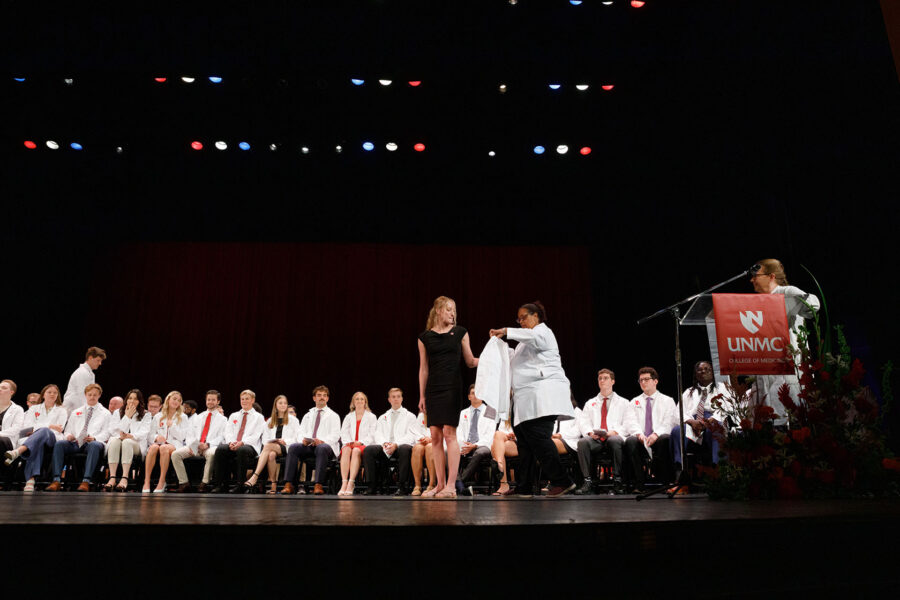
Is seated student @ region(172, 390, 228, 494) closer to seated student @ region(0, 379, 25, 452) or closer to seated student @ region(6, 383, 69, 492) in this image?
seated student @ region(6, 383, 69, 492)

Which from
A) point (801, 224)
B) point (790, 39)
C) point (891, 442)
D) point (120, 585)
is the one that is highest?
point (790, 39)

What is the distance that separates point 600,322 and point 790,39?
16.4ft

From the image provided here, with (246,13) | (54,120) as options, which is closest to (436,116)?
(246,13)

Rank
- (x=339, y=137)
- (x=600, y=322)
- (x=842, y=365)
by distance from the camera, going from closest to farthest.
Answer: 1. (x=842, y=365)
2. (x=339, y=137)
3. (x=600, y=322)

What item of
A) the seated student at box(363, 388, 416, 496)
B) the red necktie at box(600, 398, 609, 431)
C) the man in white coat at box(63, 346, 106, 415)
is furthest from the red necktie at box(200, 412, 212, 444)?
the red necktie at box(600, 398, 609, 431)

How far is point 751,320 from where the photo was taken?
11.3ft

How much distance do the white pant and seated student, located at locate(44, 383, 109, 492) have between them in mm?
772

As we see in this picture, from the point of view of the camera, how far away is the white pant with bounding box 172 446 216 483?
6.50 m

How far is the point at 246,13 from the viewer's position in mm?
5398

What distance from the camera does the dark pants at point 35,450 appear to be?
19.7 feet

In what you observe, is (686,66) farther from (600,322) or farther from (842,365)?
(600,322)

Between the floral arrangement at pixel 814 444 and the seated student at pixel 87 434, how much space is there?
6054 mm

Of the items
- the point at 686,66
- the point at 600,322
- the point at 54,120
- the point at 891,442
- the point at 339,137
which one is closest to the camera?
the point at 891,442

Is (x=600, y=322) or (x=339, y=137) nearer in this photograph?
(x=339, y=137)
